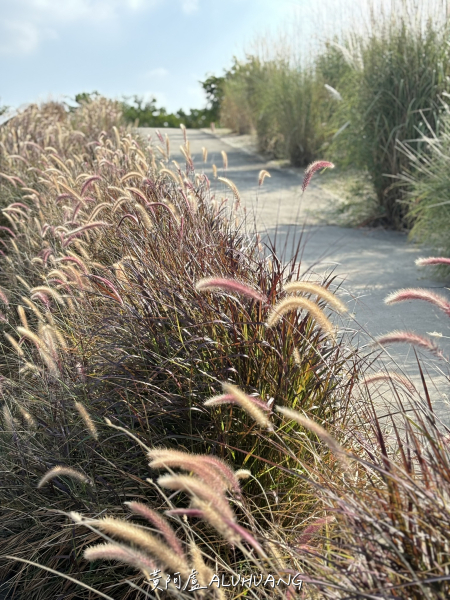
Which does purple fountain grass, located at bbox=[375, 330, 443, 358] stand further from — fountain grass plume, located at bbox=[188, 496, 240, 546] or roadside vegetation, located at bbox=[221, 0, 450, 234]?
roadside vegetation, located at bbox=[221, 0, 450, 234]

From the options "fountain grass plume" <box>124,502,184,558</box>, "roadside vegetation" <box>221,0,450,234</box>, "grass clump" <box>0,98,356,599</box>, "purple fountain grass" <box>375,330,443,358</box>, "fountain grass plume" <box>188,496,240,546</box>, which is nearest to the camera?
"fountain grass plume" <box>188,496,240,546</box>

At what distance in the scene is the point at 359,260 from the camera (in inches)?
235

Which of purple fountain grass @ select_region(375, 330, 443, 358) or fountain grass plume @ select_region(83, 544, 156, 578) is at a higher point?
purple fountain grass @ select_region(375, 330, 443, 358)

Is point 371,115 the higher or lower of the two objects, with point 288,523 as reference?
higher

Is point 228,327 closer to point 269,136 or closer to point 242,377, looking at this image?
point 242,377

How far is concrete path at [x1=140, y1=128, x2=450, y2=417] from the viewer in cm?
362

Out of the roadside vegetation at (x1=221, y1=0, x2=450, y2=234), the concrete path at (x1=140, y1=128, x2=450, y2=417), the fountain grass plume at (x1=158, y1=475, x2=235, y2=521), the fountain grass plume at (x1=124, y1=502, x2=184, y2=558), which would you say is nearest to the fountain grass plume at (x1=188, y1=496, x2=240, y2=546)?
the fountain grass plume at (x1=158, y1=475, x2=235, y2=521)

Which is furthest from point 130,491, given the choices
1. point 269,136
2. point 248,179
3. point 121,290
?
point 269,136

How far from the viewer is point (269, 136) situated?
1352 centimetres

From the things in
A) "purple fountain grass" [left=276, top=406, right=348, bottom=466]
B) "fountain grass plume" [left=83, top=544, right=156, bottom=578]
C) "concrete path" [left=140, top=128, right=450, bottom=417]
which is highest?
"purple fountain grass" [left=276, top=406, right=348, bottom=466]

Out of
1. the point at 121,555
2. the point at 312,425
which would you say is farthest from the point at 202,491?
the point at 312,425

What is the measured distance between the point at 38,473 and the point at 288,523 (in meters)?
0.88

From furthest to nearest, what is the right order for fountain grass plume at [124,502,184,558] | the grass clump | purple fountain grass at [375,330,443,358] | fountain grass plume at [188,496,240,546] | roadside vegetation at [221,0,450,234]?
1. roadside vegetation at [221,0,450,234]
2. the grass clump
3. purple fountain grass at [375,330,443,358]
4. fountain grass plume at [124,502,184,558]
5. fountain grass plume at [188,496,240,546]

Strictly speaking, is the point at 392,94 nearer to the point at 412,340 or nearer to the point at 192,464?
the point at 412,340
